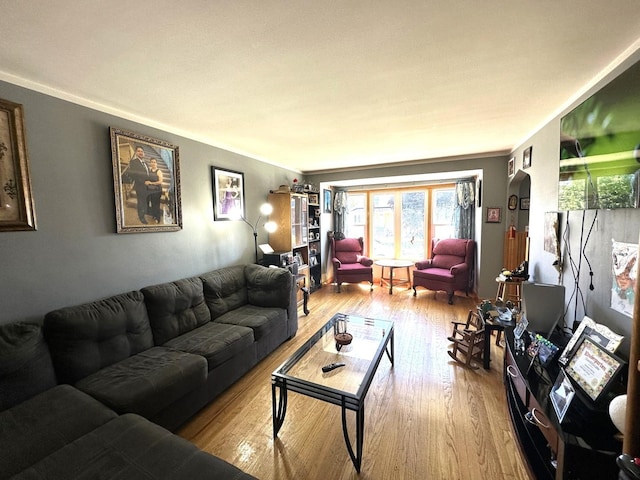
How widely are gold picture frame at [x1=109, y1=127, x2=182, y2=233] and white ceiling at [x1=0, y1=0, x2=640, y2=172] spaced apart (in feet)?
0.77

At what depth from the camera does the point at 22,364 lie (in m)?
1.44

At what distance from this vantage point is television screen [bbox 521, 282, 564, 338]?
1.91 m

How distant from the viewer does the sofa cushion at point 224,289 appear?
2.72 metres

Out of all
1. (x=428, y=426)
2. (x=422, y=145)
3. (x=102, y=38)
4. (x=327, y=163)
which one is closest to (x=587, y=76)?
(x=422, y=145)

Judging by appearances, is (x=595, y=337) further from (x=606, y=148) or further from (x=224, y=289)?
(x=224, y=289)

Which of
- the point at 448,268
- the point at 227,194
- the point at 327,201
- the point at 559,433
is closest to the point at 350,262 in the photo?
the point at 327,201

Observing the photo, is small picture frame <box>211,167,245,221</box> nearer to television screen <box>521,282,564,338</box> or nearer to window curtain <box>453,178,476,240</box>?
television screen <box>521,282,564,338</box>

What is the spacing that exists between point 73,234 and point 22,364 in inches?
35.9

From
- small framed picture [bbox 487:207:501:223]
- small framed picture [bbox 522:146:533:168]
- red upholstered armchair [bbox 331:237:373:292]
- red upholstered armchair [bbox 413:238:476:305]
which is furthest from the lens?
red upholstered armchair [bbox 331:237:373:292]

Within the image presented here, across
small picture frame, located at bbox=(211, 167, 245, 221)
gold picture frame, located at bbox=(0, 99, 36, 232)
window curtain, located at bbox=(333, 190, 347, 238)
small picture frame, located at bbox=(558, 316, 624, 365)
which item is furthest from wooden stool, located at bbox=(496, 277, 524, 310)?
gold picture frame, located at bbox=(0, 99, 36, 232)

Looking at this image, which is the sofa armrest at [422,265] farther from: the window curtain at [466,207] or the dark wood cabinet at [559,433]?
the dark wood cabinet at [559,433]

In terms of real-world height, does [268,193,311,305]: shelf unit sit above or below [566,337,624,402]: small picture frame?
above

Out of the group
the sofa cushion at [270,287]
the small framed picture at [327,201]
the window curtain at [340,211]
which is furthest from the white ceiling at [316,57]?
the window curtain at [340,211]

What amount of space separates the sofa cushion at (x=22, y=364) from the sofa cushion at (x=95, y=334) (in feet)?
0.22
